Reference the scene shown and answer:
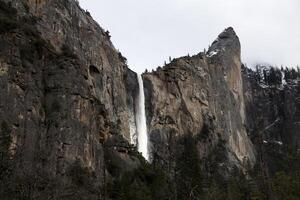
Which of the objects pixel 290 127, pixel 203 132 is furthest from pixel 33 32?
pixel 290 127

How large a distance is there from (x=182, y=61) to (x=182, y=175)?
1388 inches

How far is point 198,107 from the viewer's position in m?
104

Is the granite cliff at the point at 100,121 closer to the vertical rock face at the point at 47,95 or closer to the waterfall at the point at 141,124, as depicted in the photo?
the vertical rock face at the point at 47,95

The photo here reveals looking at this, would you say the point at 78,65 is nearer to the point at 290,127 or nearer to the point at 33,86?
the point at 33,86

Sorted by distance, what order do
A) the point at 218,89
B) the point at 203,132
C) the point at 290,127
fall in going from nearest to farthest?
the point at 203,132, the point at 218,89, the point at 290,127

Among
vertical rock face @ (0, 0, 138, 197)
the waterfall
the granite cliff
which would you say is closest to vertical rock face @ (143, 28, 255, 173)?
the granite cliff

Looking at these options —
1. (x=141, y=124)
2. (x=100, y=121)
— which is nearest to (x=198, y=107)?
(x=141, y=124)

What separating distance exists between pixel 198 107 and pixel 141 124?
1590 cm

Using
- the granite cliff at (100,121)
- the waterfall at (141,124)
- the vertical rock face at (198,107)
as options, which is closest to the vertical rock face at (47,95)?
the granite cliff at (100,121)

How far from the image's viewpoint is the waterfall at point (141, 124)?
8951 cm

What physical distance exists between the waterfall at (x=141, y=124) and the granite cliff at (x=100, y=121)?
35.4 inches

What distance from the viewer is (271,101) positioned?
151750 millimetres

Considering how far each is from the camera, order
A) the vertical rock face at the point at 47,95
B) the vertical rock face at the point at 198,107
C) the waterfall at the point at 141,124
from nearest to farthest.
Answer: the vertical rock face at the point at 47,95, the waterfall at the point at 141,124, the vertical rock face at the point at 198,107

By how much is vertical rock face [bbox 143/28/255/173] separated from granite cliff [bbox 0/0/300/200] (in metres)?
0.23
